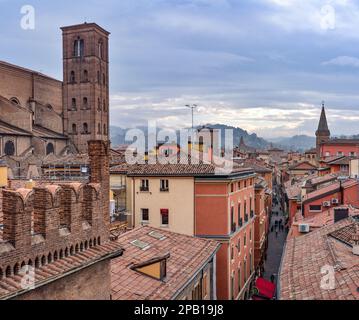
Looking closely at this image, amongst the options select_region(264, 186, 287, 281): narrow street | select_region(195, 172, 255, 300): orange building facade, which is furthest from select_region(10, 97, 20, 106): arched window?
select_region(195, 172, 255, 300): orange building facade

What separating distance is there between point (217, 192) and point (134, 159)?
8.35 m

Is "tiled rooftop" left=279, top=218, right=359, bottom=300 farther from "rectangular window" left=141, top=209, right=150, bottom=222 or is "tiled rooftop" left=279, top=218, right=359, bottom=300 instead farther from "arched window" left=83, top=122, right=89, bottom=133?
"arched window" left=83, top=122, right=89, bottom=133

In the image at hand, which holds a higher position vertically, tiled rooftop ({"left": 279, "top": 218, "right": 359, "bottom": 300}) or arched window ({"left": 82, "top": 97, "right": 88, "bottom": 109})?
arched window ({"left": 82, "top": 97, "right": 88, "bottom": 109})

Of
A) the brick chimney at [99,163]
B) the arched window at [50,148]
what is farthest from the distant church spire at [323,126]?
the brick chimney at [99,163]

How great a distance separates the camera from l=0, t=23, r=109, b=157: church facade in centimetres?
8844

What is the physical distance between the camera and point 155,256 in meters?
18.5

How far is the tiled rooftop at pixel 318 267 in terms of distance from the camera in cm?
1366

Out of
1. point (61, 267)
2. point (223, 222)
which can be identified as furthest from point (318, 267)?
point (223, 222)

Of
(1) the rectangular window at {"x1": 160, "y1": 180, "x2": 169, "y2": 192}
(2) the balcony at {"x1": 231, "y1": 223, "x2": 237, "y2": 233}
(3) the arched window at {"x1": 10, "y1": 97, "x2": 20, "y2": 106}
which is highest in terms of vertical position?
(3) the arched window at {"x1": 10, "y1": 97, "x2": 20, "y2": 106}

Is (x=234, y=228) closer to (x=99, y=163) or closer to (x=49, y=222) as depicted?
(x=99, y=163)

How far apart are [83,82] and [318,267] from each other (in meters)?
88.2

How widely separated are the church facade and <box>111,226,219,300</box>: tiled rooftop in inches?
2663

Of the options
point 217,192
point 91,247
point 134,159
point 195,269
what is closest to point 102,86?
point 134,159
